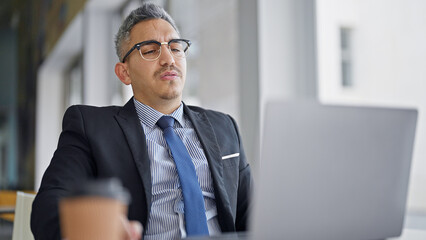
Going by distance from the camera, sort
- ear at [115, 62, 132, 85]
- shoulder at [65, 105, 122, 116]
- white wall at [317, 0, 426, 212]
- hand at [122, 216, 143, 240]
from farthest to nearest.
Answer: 1. white wall at [317, 0, 426, 212]
2. ear at [115, 62, 132, 85]
3. shoulder at [65, 105, 122, 116]
4. hand at [122, 216, 143, 240]

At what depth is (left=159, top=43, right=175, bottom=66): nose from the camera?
1.65m

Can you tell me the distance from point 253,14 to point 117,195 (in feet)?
6.49

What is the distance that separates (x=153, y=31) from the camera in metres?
1.71

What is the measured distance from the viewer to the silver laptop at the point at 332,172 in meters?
0.85

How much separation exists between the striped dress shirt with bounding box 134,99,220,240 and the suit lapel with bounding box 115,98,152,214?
4 centimetres

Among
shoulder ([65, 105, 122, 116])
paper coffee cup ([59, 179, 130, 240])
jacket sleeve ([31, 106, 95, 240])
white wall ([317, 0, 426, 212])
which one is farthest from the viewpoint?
white wall ([317, 0, 426, 212])

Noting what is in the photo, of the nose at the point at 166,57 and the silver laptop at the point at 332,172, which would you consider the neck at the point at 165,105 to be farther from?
the silver laptop at the point at 332,172

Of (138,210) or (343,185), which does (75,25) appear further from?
(343,185)

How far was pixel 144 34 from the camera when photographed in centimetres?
171

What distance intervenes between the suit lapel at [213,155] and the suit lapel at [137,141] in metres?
0.21

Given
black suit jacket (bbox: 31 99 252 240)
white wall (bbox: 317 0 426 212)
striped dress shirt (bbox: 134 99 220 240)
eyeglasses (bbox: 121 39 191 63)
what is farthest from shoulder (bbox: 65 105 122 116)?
white wall (bbox: 317 0 426 212)

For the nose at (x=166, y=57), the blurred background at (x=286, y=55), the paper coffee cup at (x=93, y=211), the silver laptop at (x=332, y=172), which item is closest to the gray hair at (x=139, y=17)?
the nose at (x=166, y=57)

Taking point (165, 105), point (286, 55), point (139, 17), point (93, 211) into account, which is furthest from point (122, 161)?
point (286, 55)

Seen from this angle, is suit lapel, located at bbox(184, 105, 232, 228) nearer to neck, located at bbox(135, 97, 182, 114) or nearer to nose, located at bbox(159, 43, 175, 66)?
neck, located at bbox(135, 97, 182, 114)
